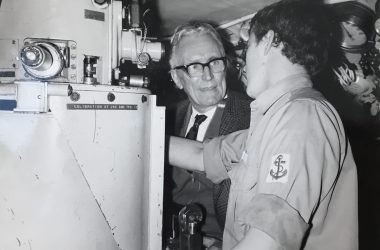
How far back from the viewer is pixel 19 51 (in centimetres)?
153

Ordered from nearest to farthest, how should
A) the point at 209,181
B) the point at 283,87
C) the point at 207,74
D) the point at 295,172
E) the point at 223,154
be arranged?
1. the point at 295,172
2. the point at 283,87
3. the point at 223,154
4. the point at 209,181
5. the point at 207,74

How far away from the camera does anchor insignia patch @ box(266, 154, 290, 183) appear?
1031 mm

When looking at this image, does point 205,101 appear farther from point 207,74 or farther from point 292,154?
point 292,154

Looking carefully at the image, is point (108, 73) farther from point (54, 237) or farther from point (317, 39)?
point (317, 39)

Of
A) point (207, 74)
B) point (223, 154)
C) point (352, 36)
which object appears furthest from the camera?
point (352, 36)

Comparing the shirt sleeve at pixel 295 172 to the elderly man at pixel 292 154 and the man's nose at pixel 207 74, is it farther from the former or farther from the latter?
the man's nose at pixel 207 74

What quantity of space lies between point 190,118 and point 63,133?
4.85ft

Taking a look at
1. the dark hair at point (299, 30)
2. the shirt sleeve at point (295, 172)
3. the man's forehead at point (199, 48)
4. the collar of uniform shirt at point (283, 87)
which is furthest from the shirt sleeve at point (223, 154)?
the man's forehead at point (199, 48)

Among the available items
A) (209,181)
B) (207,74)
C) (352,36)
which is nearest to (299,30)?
(207,74)

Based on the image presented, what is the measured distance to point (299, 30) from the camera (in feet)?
4.54

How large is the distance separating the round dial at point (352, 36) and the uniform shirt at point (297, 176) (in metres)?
1.89

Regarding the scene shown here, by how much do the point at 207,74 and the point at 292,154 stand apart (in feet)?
5.22

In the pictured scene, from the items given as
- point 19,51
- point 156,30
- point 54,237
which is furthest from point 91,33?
point 156,30

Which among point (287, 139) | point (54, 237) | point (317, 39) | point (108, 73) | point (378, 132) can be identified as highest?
point (317, 39)
